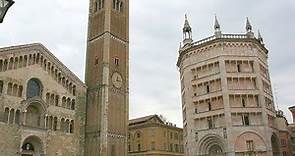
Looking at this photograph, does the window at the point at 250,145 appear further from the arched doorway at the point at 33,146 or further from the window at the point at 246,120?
the arched doorway at the point at 33,146

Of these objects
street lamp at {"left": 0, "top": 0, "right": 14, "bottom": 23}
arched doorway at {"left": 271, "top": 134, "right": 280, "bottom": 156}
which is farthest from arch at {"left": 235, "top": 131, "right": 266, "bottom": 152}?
street lamp at {"left": 0, "top": 0, "right": 14, "bottom": 23}

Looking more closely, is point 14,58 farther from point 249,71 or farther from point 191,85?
point 249,71

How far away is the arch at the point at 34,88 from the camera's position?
36872 millimetres

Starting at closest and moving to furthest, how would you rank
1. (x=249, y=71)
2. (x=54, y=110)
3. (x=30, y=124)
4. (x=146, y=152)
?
(x=30, y=124), (x=54, y=110), (x=249, y=71), (x=146, y=152)

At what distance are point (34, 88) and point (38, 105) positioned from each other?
83.0 inches

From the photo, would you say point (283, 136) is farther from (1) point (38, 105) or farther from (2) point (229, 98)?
(1) point (38, 105)

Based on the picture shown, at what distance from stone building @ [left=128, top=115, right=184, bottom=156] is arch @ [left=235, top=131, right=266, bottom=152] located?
25.2 meters

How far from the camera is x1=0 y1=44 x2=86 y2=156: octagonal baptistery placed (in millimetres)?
34156

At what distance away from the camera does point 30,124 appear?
36094mm

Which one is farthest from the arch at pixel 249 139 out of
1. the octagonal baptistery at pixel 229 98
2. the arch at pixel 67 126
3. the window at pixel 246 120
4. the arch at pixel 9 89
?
the arch at pixel 9 89

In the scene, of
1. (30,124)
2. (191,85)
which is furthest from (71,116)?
(191,85)

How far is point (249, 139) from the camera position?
37844mm

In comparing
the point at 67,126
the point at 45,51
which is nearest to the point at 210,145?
the point at 67,126

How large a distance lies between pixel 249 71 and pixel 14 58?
28317 millimetres
